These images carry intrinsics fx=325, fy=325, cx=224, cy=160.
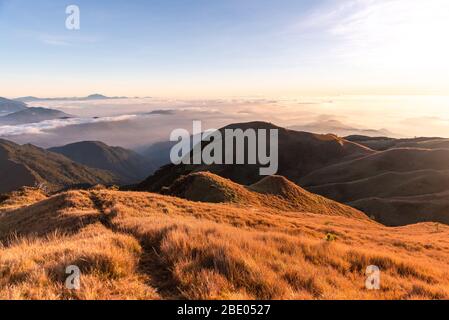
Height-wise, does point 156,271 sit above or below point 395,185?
above

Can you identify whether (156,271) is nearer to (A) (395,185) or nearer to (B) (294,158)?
(A) (395,185)

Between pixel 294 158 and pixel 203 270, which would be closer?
pixel 203 270

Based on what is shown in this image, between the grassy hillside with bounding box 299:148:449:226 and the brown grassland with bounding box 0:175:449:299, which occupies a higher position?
the brown grassland with bounding box 0:175:449:299

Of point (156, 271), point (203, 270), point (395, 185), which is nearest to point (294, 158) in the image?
point (395, 185)

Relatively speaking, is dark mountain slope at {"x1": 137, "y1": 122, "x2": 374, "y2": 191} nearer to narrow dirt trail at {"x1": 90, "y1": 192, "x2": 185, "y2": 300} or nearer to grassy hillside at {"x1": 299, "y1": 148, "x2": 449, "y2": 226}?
grassy hillside at {"x1": 299, "y1": 148, "x2": 449, "y2": 226}

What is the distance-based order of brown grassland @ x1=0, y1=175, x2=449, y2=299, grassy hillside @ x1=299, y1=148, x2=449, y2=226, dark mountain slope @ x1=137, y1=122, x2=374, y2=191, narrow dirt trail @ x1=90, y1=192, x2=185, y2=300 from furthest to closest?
dark mountain slope @ x1=137, y1=122, x2=374, y2=191 < grassy hillside @ x1=299, y1=148, x2=449, y2=226 < narrow dirt trail @ x1=90, y1=192, x2=185, y2=300 < brown grassland @ x1=0, y1=175, x2=449, y2=299

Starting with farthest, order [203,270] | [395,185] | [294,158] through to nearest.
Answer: [294,158], [395,185], [203,270]

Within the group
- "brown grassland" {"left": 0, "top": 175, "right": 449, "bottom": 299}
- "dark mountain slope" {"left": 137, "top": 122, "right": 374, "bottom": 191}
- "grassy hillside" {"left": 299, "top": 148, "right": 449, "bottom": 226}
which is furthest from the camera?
"dark mountain slope" {"left": 137, "top": 122, "right": 374, "bottom": 191}

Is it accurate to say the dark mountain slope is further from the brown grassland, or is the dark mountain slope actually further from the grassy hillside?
the brown grassland

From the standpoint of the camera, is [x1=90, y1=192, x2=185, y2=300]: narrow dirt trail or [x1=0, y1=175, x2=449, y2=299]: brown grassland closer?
[x1=0, y1=175, x2=449, y2=299]: brown grassland

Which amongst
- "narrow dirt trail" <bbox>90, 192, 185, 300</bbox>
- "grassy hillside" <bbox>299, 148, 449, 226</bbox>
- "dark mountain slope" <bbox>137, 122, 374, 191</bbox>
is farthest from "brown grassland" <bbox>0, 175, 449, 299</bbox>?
"dark mountain slope" <bbox>137, 122, 374, 191</bbox>
